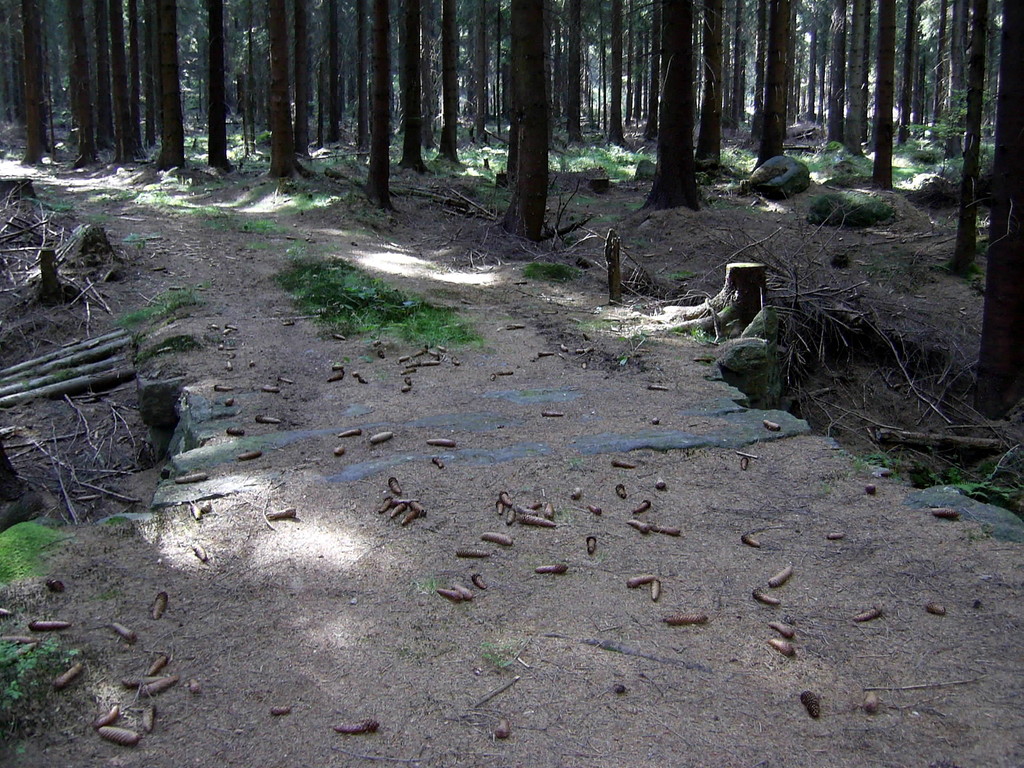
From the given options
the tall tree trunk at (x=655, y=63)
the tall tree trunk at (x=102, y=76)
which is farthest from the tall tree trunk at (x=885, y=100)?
the tall tree trunk at (x=102, y=76)

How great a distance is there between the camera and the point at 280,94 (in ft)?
58.2

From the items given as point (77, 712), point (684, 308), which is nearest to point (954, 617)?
point (77, 712)

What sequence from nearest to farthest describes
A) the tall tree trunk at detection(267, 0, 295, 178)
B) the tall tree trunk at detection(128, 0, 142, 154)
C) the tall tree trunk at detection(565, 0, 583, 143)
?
the tall tree trunk at detection(267, 0, 295, 178) < the tall tree trunk at detection(565, 0, 583, 143) < the tall tree trunk at detection(128, 0, 142, 154)

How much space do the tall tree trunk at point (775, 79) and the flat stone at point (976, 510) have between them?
15931mm

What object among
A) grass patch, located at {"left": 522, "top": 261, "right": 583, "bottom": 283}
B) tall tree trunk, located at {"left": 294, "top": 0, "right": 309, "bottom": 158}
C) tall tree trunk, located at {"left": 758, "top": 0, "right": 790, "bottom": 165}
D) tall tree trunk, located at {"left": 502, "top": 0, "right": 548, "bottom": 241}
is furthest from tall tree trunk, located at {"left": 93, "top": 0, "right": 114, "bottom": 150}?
grass patch, located at {"left": 522, "top": 261, "right": 583, "bottom": 283}

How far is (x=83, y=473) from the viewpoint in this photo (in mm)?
7008

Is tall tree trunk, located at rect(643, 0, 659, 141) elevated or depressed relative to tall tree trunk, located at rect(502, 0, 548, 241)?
elevated

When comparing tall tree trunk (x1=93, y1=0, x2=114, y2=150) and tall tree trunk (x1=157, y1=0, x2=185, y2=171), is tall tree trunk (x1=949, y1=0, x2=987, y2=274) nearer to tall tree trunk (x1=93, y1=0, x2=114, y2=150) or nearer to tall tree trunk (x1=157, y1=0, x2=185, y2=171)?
tall tree trunk (x1=157, y1=0, x2=185, y2=171)

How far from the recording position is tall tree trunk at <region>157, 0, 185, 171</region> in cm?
2045

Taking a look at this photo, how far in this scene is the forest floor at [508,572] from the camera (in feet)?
10.2

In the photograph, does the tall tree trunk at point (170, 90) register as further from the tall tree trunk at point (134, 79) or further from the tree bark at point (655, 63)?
the tree bark at point (655, 63)

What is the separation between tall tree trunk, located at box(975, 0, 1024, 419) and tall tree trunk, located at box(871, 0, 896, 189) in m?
9.96

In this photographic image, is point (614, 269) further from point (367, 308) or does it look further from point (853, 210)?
point (853, 210)

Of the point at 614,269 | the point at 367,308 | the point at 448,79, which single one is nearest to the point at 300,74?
the point at 448,79
